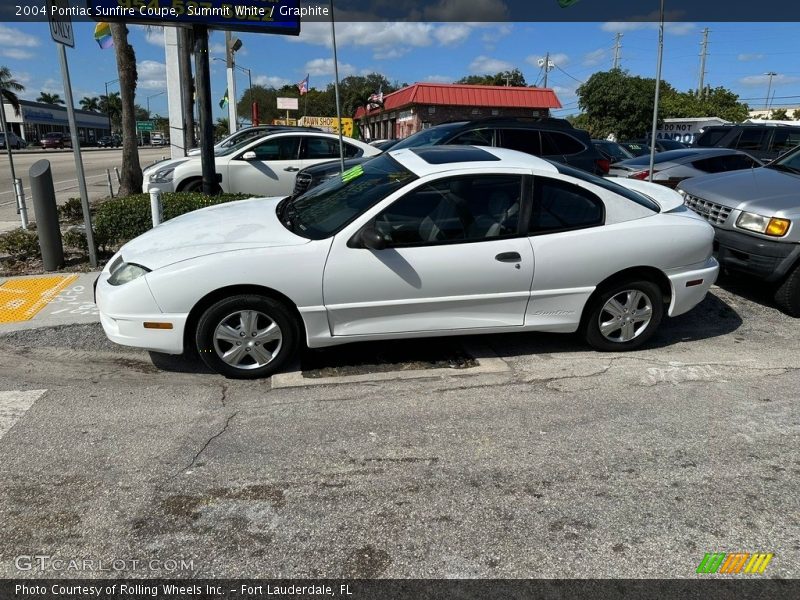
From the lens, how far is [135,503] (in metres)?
2.96

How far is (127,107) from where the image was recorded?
44.4 feet

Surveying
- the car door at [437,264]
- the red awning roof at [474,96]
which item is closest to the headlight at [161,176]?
the car door at [437,264]

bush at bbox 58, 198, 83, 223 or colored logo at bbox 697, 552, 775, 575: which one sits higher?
bush at bbox 58, 198, 83, 223

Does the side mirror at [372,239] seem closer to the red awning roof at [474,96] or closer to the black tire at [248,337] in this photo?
the black tire at [248,337]

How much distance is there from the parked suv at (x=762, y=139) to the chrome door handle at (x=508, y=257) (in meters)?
12.6

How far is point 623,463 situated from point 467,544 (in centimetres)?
114

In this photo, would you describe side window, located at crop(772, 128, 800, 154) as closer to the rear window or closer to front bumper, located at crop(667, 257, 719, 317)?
front bumper, located at crop(667, 257, 719, 317)

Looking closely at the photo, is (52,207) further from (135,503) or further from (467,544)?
(467,544)

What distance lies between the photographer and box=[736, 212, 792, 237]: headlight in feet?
18.3

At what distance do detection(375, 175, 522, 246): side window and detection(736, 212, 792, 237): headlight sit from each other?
2758mm

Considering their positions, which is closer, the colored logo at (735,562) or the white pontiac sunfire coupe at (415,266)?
the colored logo at (735,562)

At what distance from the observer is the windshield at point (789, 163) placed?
277 inches

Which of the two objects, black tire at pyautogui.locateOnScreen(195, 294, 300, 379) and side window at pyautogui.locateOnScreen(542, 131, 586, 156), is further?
side window at pyautogui.locateOnScreen(542, 131, 586, 156)

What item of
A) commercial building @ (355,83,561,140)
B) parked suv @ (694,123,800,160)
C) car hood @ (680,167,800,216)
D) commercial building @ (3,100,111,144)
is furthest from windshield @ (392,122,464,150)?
commercial building @ (3,100,111,144)
